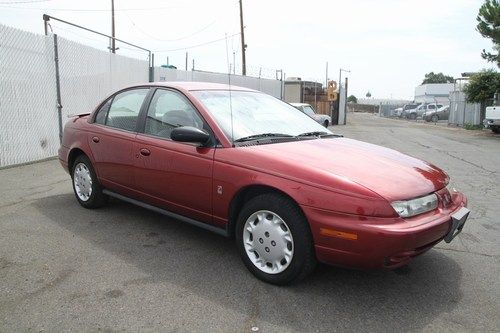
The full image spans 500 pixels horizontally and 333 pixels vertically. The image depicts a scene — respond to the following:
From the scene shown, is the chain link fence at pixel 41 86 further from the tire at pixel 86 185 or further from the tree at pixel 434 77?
the tree at pixel 434 77

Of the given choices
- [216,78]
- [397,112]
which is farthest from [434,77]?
[216,78]

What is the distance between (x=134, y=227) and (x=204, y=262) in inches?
48.8

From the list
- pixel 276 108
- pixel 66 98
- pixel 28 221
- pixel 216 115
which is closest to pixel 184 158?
pixel 216 115

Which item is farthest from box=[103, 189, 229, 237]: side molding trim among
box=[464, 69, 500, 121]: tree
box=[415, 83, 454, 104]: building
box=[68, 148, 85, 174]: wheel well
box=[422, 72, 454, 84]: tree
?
box=[422, 72, 454, 84]: tree

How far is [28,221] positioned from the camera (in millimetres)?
5125

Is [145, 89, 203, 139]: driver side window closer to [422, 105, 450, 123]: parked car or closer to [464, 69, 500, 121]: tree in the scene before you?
[464, 69, 500, 121]: tree

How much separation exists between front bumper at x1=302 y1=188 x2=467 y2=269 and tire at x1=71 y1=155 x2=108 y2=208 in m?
2.98

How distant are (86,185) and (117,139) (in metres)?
0.93

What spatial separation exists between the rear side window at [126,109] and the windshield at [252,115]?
2.57 feet

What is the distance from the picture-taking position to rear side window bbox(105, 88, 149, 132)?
490cm

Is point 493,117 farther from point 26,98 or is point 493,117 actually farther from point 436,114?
point 26,98

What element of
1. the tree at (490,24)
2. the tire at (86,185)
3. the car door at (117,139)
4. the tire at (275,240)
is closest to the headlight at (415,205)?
the tire at (275,240)

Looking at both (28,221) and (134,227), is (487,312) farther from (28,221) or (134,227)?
(28,221)

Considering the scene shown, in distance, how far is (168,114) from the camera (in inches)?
Result: 179
